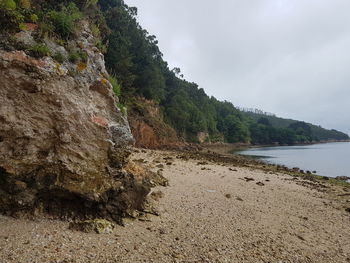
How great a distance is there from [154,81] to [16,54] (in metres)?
35.1

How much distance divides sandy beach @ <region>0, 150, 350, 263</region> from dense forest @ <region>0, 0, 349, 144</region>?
393 cm

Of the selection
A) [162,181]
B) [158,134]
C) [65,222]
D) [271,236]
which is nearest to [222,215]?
[271,236]

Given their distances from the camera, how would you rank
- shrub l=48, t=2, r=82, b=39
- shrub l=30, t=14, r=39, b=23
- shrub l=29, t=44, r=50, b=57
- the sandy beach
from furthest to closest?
shrub l=48, t=2, r=82, b=39 < shrub l=30, t=14, r=39, b=23 < shrub l=29, t=44, r=50, b=57 < the sandy beach

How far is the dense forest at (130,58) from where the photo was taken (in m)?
6.24

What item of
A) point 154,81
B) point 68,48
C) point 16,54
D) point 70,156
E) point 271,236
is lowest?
point 271,236

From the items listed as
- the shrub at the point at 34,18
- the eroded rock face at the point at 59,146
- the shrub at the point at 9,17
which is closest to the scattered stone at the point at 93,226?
the eroded rock face at the point at 59,146

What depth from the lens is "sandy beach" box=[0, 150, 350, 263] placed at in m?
4.20

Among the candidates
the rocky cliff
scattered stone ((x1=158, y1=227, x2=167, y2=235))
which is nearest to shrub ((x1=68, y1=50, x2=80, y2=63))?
scattered stone ((x1=158, y1=227, x2=167, y2=235))

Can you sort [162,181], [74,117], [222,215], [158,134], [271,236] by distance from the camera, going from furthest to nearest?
[158,134] → [162,181] → [222,215] → [271,236] → [74,117]

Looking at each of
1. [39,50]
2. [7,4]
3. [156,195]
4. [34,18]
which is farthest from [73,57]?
[156,195]

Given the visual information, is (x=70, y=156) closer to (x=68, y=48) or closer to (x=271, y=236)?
(x=68, y=48)

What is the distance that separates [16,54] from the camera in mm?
5051

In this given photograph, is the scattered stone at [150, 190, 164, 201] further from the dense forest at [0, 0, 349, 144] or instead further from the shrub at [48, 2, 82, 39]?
the shrub at [48, 2, 82, 39]

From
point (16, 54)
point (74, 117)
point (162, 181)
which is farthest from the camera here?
point (162, 181)
